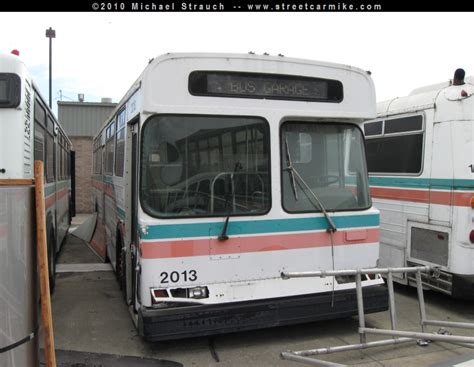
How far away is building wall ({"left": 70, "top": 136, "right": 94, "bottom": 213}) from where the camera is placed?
19.0m

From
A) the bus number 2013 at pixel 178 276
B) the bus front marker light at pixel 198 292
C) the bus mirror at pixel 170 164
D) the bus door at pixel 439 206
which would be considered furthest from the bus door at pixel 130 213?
the bus door at pixel 439 206

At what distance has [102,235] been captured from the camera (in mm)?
9109

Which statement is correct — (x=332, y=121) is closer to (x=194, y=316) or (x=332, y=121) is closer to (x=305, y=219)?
(x=305, y=219)

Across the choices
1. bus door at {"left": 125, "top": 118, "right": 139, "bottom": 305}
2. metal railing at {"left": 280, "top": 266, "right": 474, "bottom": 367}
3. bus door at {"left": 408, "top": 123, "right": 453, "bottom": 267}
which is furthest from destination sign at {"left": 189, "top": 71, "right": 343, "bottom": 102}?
bus door at {"left": 408, "top": 123, "right": 453, "bottom": 267}

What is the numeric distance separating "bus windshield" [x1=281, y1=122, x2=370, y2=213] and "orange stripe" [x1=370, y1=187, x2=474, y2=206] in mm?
1427

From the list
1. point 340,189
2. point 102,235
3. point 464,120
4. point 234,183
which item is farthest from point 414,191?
point 102,235

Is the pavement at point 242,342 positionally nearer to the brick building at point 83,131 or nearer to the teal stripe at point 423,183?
the teal stripe at point 423,183

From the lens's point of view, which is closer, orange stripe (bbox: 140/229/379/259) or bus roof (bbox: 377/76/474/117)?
orange stripe (bbox: 140/229/379/259)

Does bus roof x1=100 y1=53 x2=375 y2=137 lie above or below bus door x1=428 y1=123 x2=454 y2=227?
above

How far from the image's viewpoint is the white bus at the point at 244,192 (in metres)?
4.24

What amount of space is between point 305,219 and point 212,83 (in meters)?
1.66

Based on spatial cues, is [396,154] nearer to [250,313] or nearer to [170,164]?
[250,313]

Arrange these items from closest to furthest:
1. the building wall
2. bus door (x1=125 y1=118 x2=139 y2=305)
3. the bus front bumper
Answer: the bus front bumper
bus door (x1=125 y1=118 x2=139 y2=305)
the building wall

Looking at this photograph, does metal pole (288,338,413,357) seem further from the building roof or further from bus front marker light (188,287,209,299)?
the building roof
